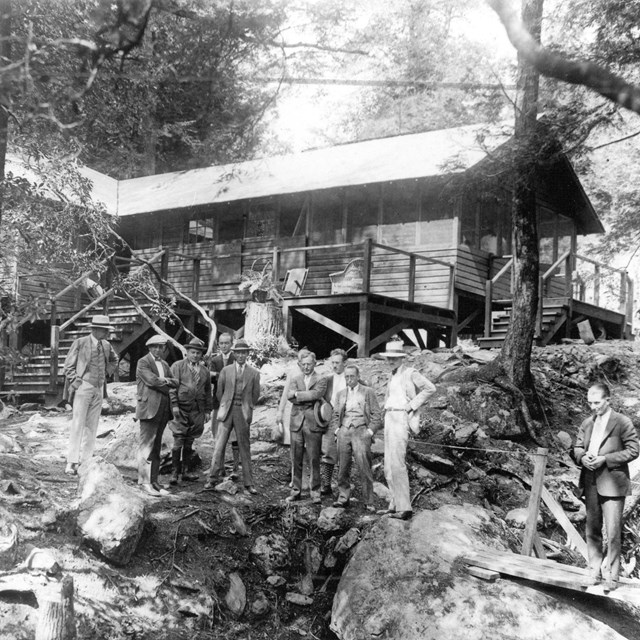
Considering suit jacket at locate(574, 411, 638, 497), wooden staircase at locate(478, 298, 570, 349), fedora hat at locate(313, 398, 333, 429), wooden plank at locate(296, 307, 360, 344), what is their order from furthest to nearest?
wooden staircase at locate(478, 298, 570, 349)
wooden plank at locate(296, 307, 360, 344)
fedora hat at locate(313, 398, 333, 429)
suit jacket at locate(574, 411, 638, 497)

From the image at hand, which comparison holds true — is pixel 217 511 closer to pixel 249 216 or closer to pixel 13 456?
pixel 13 456

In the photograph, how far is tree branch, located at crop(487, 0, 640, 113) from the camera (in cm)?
348

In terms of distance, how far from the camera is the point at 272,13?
10625mm

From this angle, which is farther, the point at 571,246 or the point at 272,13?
the point at 571,246

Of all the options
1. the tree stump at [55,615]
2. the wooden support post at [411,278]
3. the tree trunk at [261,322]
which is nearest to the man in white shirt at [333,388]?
the tree stump at [55,615]

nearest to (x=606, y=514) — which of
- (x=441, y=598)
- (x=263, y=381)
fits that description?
(x=441, y=598)

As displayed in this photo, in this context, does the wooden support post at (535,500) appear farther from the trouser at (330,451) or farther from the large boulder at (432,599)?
the trouser at (330,451)

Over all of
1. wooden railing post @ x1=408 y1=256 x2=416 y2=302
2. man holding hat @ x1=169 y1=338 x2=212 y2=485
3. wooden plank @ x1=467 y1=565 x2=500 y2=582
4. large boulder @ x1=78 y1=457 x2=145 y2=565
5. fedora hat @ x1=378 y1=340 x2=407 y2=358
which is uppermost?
wooden railing post @ x1=408 y1=256 x2=416 y2=302

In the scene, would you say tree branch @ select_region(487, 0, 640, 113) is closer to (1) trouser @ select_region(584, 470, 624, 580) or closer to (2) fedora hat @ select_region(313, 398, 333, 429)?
(1) trouser @ select_region(584, 470, 624, 580)

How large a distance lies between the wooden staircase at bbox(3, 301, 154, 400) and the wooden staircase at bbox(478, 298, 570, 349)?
7.17 m

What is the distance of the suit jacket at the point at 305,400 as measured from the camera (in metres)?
8.28

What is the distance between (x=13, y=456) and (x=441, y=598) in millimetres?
5033

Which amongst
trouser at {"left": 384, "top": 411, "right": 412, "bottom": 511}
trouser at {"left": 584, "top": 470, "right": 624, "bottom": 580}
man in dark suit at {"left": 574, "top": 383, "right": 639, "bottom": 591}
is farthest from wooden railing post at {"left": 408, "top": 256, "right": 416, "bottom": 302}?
trouser at {"left": 584, "top": 470, "right": 624, "bottom": 580}

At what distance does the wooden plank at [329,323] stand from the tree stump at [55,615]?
9768 millimetres
